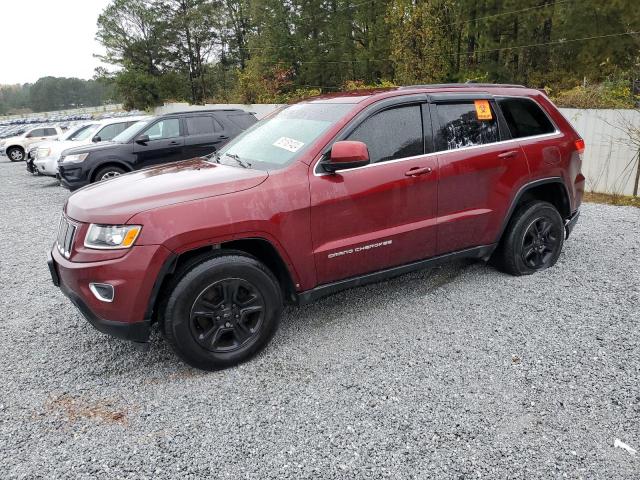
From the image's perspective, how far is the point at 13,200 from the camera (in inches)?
424

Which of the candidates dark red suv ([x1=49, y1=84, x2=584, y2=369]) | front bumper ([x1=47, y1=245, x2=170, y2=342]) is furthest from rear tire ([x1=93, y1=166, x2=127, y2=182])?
front bumper ([x1=47, y1=245, x2=170, y2=342])

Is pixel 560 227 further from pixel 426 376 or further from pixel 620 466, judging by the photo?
pixel 620 466

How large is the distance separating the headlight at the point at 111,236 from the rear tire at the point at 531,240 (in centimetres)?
326

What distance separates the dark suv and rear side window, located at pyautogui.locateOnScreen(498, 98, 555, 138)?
5.96 m

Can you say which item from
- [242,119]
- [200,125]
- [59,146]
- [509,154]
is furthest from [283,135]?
[59,146]

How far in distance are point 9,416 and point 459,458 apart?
2.59m

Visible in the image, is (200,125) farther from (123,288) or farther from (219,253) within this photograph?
(123,288)

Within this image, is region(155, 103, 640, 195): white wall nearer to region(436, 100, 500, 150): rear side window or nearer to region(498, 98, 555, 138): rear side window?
region(498, 98, 555, 138): rear side window

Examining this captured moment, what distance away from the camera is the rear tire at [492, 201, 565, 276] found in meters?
4.31

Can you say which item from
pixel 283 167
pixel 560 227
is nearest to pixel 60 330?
pixel 283 167

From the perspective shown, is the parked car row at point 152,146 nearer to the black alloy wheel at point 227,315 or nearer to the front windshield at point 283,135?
the front windshield at point 283,135

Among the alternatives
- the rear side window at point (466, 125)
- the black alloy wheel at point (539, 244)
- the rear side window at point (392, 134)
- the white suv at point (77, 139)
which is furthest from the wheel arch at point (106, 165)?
the black alloy wheel at point (539, 244)

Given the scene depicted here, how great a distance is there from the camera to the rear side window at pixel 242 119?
1016cm

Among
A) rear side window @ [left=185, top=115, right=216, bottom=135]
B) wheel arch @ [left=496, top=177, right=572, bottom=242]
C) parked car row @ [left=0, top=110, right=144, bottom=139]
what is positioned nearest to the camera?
wheel arch @ [left=496, top=177, right=572, bottom=242]
